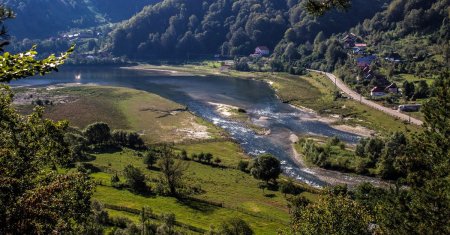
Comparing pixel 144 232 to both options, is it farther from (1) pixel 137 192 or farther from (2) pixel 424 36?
(2) pixel 424 36

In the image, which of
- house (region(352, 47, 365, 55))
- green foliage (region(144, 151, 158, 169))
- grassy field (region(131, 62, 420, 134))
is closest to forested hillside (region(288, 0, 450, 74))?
house (region(352, 47, 365, 55))

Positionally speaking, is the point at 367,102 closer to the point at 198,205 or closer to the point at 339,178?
the point at 339,178

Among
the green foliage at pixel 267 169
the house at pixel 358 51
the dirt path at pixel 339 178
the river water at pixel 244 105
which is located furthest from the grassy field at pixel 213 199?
the house at pixel 358 51

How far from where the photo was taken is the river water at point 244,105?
304 feet

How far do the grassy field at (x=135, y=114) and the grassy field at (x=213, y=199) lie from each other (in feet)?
70.5

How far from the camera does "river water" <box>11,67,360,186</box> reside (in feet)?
304

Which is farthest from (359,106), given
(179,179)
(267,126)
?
(179,179)

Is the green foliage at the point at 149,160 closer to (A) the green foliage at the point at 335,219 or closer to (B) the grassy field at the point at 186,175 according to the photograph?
(B) the grassy field at the point at 186,175

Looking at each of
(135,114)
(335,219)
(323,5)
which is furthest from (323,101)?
(323,5)

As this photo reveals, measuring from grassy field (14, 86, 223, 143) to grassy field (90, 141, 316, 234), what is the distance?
21.5 meters

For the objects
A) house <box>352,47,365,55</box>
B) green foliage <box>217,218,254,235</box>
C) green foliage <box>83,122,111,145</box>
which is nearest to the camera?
green foliage <box>217,218,254,235</box>

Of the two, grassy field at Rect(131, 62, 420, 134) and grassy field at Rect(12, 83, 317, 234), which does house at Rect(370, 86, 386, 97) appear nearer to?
grassy field at Rect(131, 62, 420, 134)

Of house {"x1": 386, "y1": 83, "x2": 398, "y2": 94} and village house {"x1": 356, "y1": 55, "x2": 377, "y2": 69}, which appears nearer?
house {"x1": 386, "y1": 83, "x2": 398, "y2": 94}

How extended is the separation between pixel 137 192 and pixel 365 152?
42.8 meters
